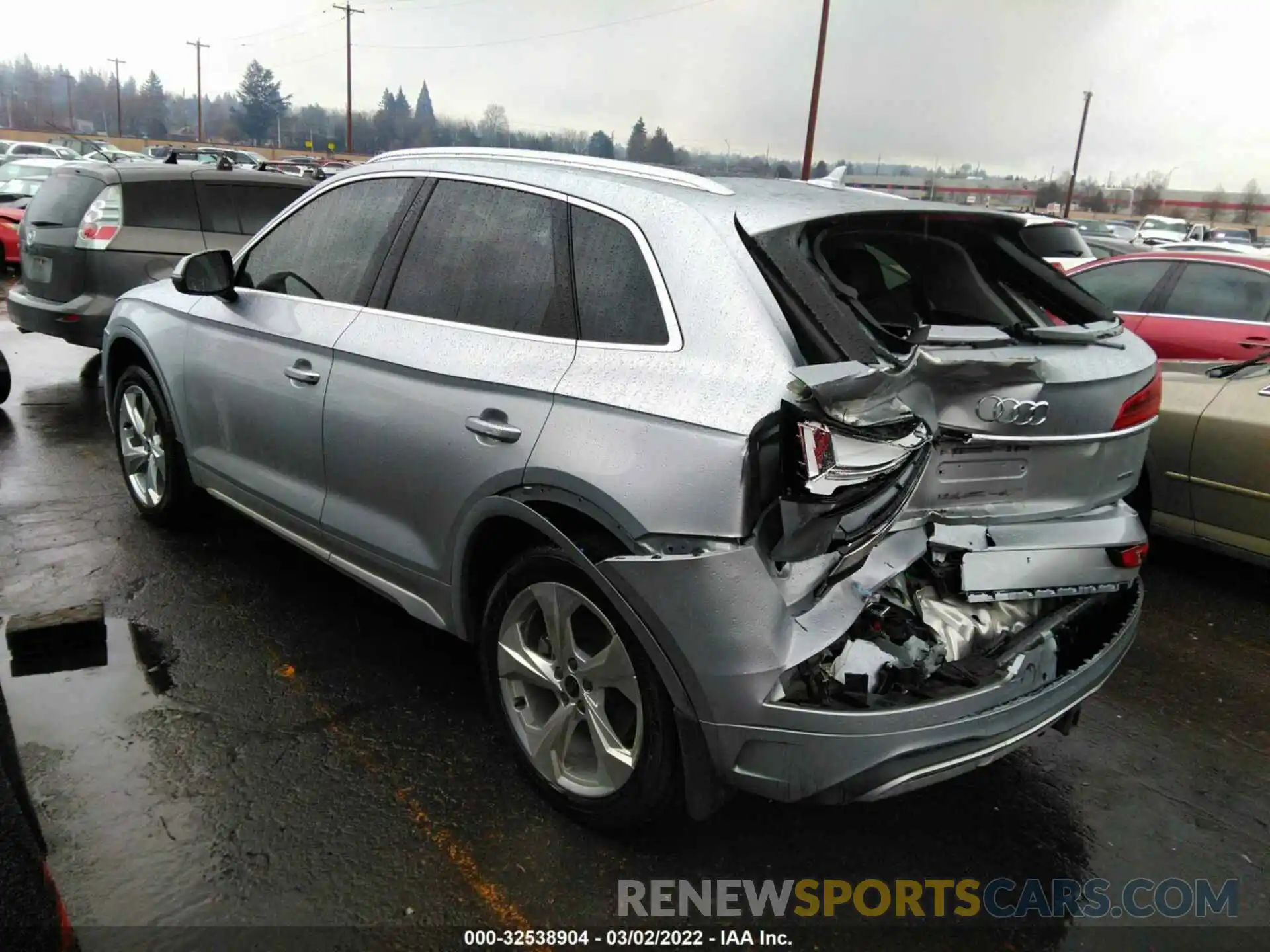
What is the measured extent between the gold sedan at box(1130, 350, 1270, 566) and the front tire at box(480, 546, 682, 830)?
3281 millimetres

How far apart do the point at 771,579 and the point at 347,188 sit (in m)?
2.56

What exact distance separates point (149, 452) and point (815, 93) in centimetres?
2485

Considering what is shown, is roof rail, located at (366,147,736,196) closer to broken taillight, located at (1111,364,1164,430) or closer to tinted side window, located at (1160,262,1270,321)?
broken taillight, located at (1111,364,1164,430)

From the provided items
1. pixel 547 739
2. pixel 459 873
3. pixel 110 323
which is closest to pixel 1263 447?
pixel 547 739

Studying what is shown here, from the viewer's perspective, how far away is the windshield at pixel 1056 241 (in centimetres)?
334

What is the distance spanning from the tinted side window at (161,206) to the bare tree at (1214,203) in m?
65.2

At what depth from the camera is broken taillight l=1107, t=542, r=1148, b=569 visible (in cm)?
279

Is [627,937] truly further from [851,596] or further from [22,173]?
[22,173]

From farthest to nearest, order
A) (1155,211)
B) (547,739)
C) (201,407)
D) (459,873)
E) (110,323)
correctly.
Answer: (1155,211) → (110,323) → (201,407) → (547,739) → (459,873)

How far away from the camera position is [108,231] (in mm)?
7617

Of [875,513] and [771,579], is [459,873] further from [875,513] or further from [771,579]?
[875,513]

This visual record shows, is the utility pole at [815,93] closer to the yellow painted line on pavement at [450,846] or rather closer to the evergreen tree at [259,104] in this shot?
the yellow painted line on pavement at [450,846]

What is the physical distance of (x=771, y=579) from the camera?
7.28 feet

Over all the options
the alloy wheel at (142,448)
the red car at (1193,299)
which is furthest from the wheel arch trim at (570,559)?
the red car at (1193,299)
